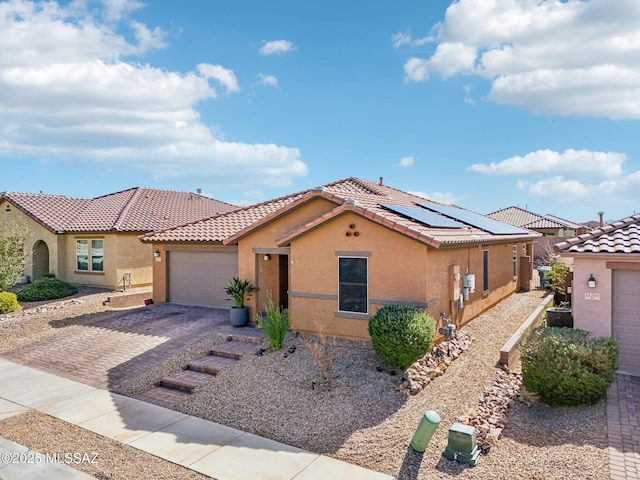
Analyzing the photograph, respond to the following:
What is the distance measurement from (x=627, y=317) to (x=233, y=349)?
9853 mm

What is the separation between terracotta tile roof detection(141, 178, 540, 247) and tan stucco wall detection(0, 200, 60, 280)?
9117mm

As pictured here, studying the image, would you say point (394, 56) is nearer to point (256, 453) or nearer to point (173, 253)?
point (173, 253)

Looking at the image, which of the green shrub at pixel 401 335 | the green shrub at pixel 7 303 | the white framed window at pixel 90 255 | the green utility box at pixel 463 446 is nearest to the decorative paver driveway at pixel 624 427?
the green utility box at pixel 463 446

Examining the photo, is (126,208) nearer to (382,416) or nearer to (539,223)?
(382,416)

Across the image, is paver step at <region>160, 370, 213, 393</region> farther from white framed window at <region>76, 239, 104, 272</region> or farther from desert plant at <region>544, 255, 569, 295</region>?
desert plant at <region>544, 255, 569, 295</region>

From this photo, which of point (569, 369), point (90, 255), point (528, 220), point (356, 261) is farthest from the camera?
point (528, 220)

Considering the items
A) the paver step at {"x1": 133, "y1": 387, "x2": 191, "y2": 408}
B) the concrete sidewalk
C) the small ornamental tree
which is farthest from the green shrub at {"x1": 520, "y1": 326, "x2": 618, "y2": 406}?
the small ornamental tree

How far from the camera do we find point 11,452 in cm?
765

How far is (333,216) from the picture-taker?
1216cm

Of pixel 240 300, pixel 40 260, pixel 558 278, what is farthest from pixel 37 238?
pixel 558 278

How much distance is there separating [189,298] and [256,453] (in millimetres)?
12338

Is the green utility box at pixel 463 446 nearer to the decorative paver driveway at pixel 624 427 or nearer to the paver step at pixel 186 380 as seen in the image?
the decorative paver driveway at pixel 624 427

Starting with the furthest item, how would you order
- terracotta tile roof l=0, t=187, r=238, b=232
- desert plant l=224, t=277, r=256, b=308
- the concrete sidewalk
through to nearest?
1. terracotta tile roof l=0, t=187, r=238, b=232
2. desert plant l=224, t=277, r=256, b=308
3. the concrete sidewalk

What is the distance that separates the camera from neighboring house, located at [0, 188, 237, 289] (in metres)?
22.7
